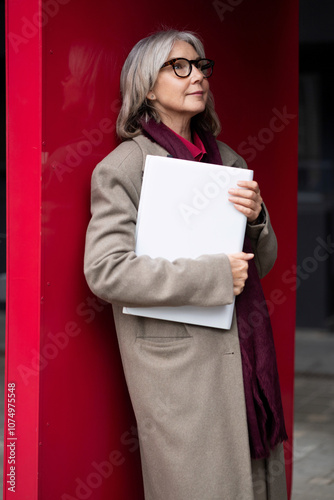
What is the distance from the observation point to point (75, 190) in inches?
98.1

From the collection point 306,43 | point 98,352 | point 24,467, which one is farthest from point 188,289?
point 306,43

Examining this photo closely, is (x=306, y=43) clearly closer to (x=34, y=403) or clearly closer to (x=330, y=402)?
(x=330, y=402)

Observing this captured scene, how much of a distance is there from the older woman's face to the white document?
0.89ft

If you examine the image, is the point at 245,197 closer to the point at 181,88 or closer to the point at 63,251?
the point at 181,88

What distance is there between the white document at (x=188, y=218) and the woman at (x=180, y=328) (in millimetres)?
41

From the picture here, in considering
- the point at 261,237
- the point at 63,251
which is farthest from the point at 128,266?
the point at 261,237

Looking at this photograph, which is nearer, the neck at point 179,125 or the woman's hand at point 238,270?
the woman's hand at point 238,270

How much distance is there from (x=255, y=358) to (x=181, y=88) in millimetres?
943

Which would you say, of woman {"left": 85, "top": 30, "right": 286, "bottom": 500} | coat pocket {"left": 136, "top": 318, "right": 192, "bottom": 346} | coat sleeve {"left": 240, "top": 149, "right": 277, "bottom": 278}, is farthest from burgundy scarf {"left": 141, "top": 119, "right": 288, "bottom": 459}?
coat pocket {"left": 136, "top": 318, "right": 192, "bottom": 346}

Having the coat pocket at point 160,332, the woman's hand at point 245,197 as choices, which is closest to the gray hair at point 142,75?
the woman's hand at point 245,197

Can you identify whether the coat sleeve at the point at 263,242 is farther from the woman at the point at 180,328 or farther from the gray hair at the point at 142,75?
the gray hair at the point at 142,75

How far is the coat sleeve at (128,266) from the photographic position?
2318 millimetres

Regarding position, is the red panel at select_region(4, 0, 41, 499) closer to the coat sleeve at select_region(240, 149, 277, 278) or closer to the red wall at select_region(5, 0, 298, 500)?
the red wall at select_region(5, 0, 298, 500)

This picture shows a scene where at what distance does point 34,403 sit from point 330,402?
12.2 feet
